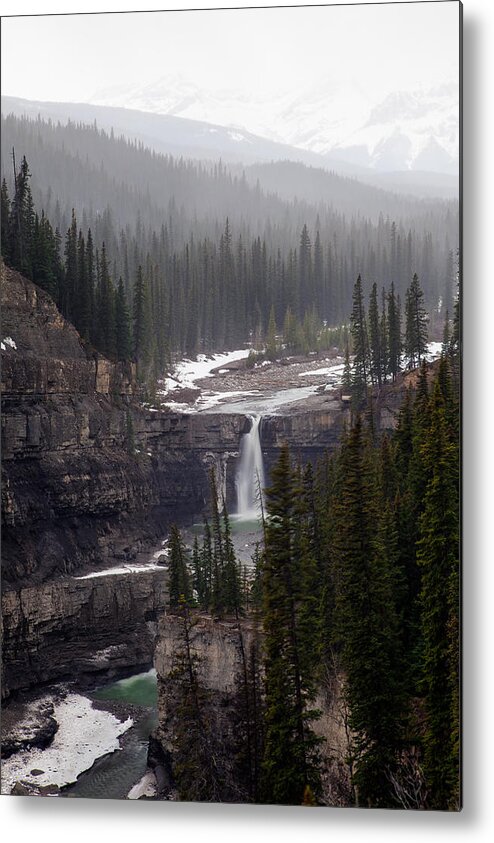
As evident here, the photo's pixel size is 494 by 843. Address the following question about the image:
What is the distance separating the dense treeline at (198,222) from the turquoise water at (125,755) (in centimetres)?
235

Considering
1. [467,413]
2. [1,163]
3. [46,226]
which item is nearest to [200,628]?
[467,413]

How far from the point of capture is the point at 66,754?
764 cm

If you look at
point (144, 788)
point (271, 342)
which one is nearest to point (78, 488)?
point (271, 342)

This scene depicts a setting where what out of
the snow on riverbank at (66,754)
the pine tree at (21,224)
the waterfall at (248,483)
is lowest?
the snow on riverbank at (66,754)

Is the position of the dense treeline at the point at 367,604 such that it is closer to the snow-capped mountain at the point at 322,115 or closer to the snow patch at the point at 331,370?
the snow patch at the point at 331,370

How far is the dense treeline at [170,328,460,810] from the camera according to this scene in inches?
276

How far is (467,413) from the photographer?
6.98 metres

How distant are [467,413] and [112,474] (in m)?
2.59

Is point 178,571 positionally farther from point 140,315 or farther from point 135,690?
point 140,315

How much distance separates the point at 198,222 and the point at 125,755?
3.61 m

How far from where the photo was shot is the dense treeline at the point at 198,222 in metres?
7.84

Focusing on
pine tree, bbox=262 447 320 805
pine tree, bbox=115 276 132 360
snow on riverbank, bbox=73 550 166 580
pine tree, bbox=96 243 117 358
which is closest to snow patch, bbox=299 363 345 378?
pine tree, bbox=262 447 320 805

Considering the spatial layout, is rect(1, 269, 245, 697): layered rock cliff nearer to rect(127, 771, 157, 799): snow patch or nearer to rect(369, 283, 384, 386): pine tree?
rect(127, 771, 157, 799): snow patch

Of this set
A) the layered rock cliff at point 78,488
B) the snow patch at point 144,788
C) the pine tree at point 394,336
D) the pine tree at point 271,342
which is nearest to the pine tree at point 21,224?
the layered rock cliff at point 78,488
